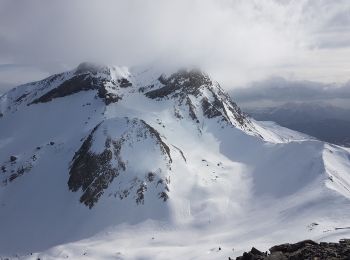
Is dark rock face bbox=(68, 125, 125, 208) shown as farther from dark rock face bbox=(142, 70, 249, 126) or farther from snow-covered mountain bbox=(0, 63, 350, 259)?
dark rock face bbox=(142, 70, 249, 126)

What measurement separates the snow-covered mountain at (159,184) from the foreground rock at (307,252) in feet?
134

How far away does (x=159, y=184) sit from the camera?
137625mm

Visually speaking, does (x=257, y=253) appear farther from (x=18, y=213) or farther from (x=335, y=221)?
(x=18, y=213)

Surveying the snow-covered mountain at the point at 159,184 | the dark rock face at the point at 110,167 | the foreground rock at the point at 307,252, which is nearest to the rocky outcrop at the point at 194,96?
the snow-covered mountain at the point at 159,184

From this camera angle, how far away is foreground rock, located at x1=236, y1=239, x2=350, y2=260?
43.1 meters

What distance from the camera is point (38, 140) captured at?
584 ft

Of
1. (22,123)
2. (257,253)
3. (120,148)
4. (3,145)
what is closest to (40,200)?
(120,148)

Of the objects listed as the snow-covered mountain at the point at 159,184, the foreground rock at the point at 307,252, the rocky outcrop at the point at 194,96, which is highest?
the rocky outcrop at the point at 194,96

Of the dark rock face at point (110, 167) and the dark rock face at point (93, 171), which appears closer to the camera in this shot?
the dark rock face at point (110, 167)

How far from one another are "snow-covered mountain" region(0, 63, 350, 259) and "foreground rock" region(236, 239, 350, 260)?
40.8 metres

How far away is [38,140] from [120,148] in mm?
43352

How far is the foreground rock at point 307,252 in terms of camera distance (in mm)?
43062

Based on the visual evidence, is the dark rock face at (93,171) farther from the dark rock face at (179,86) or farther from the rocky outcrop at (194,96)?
the dark rock face at (179,86)

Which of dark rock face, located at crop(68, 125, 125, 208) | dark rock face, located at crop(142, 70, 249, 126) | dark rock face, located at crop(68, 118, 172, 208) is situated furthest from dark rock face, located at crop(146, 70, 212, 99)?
dark rock face, located at crop(68, 125, 125, 208)
